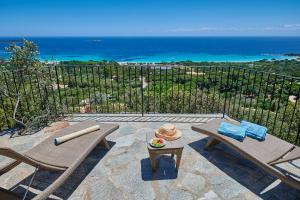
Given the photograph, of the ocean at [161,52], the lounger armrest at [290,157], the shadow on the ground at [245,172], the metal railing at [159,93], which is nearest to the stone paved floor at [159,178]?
the shadow on the ground at [245,172]

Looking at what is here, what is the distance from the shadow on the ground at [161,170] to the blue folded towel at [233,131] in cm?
82

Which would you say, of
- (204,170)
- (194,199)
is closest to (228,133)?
(204,170)

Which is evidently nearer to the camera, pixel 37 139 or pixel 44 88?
pixel 37 139

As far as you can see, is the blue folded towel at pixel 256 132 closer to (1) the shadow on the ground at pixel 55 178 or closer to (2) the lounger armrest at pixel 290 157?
(2) the lounger armrest at pixel 290 157

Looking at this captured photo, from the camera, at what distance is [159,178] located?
2732 mm

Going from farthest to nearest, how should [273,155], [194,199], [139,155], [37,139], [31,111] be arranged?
[31,111]
[37,139]
[139,155]
[273,155]
[194,199]

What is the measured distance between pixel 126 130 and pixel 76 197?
1.78 metres

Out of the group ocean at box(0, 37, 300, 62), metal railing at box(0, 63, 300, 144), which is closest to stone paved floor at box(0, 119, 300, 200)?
metal railing at box(0, 63, 300, 144)

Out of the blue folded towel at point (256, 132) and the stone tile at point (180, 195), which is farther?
the blue folded towel at point (256, 132)

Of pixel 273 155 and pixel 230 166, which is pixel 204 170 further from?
pixel 273 155

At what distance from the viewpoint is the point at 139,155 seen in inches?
127

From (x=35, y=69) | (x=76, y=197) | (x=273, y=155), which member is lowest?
(x=76, y=197)

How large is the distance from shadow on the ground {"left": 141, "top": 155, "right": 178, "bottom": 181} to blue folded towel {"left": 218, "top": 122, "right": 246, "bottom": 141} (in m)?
0.82

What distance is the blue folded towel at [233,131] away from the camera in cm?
291
